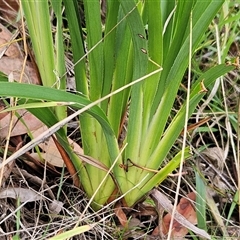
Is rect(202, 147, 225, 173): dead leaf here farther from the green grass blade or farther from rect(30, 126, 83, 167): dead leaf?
the green grass blade

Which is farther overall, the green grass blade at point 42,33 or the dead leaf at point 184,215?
the dead leaf at point 184,215

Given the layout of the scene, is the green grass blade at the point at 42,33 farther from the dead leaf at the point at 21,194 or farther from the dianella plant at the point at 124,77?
the dead leaf at the point at 21,194

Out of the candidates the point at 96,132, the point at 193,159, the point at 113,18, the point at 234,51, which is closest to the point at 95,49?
the point at 113,18

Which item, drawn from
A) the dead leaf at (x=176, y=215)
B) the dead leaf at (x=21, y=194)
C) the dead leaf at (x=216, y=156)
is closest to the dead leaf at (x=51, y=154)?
the dead leaf at (x=21, y=194)

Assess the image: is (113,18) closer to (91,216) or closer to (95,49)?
(95,49)

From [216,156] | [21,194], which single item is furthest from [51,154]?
[216,156]

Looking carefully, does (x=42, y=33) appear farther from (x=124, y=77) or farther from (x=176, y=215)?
(x=176, y=215)
